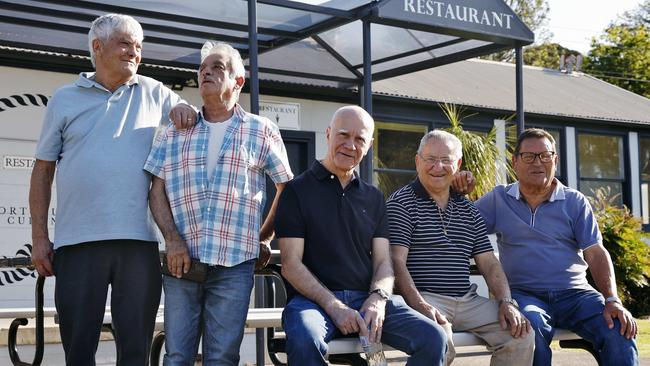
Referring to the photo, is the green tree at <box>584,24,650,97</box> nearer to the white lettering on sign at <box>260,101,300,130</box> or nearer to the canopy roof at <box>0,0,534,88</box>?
the white lettering on sign at <box>260,101,300,130</box>

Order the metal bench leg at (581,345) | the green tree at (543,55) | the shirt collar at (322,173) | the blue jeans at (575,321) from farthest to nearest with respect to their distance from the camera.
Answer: the green tree at (543,55) < the metal bench leg at (581,345) < the blue jeans at (575,321) < the shirt collar at (322,173)

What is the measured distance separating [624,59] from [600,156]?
16.2 m

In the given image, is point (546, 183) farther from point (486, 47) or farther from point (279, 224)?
point (486, 47)

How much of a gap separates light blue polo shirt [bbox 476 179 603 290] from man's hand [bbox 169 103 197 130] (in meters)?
1.85

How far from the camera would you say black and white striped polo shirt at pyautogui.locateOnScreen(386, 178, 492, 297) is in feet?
13.6

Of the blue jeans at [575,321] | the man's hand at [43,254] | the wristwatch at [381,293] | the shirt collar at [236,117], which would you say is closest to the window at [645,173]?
the blue jeans at [575,321]

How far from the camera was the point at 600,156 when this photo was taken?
14797mm

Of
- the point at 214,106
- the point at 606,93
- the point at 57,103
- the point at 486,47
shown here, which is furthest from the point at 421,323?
the point at 606,93

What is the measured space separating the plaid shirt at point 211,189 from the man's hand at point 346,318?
0.40 m

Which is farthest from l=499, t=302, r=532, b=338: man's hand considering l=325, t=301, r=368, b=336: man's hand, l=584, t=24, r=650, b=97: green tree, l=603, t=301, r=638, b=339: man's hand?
l=584, t=24, r=650, b=97: green tree

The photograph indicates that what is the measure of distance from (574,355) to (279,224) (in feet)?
15.8

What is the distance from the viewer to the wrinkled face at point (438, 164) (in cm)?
420

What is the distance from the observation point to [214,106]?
143 inches

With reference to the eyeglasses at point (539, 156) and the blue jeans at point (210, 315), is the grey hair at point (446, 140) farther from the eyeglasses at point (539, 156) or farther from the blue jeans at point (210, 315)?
the blue jeans at point (210, 315)
